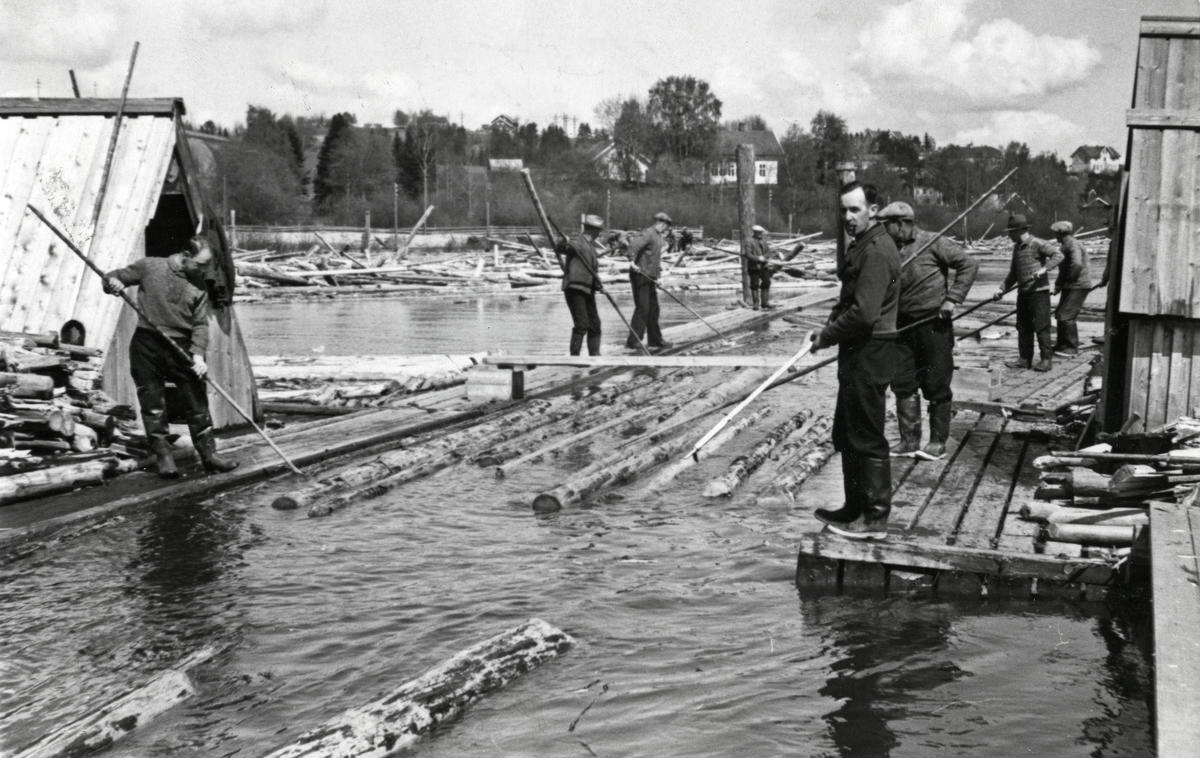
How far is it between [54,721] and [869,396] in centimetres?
420

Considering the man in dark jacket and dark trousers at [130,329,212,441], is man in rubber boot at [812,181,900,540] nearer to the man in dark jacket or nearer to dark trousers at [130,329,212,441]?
dark trousers at [130,329,212,441]

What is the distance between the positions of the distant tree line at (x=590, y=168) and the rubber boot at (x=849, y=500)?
46524 millimetres

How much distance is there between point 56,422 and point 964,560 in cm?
645

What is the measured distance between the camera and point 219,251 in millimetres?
12227

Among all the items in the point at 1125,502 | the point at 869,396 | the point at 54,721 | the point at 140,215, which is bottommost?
the point at 54,721

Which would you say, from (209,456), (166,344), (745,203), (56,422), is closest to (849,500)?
(209,456)

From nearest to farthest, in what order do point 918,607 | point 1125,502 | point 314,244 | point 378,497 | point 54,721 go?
1. point 54,721
2. point 918,607
3. point 1125,502
4. point 378,497
5. point 314,244

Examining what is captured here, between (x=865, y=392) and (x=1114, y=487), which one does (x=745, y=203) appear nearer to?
(x=1114, y=487)

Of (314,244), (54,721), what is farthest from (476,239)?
(54,721)

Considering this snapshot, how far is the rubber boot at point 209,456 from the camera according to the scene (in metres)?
9.34

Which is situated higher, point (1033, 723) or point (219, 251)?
point (219, 251)

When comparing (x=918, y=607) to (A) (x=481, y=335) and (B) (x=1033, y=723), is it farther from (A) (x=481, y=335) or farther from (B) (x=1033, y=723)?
(A) (x=481, y=335)

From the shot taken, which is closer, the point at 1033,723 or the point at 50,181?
the point at 1033,723

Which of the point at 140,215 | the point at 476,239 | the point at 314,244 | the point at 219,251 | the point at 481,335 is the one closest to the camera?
the point at 140,215
